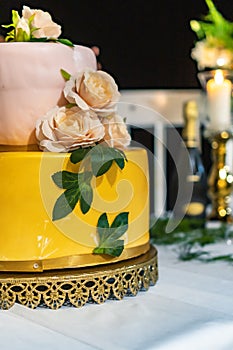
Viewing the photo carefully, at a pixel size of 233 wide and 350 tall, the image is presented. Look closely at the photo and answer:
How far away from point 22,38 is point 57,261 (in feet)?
1.06

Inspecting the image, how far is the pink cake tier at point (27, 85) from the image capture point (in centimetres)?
79

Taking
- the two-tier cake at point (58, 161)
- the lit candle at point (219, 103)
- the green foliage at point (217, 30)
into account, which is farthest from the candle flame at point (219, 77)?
the two-tier cake at point (58, 161)

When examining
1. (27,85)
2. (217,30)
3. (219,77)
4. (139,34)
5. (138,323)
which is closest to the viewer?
(138,323)

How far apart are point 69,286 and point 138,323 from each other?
13 centimetres

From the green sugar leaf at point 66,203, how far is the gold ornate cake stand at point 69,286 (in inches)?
3.2

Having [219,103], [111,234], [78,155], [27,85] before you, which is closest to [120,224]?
[111,234]

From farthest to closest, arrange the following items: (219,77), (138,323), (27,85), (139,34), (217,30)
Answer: (139,34) → (217,30) → (219,77) → (27,85) → (138,323)

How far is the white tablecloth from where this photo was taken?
62 centimetres

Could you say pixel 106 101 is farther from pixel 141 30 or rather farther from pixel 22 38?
pixel 141 30

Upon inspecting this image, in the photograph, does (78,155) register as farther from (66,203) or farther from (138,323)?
(138,323)

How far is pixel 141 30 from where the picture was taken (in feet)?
5.81

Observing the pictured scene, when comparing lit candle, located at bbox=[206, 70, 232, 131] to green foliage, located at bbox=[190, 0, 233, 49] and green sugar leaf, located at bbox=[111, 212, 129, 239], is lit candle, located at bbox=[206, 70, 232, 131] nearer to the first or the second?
green foliage, located at bbox=[190, 0, 233, 49]

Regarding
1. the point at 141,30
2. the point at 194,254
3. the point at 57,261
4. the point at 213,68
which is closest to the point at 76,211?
the point at 57,261

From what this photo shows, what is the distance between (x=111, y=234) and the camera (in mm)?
804
